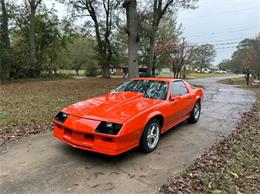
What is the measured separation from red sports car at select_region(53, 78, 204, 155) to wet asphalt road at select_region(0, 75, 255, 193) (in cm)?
28

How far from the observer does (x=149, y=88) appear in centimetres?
485

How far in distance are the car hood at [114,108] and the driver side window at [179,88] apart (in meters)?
0.77

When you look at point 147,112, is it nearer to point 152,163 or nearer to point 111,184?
point 152,163

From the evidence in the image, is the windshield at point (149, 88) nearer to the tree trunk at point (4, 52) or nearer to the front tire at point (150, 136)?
the front tire at point (150, 136)

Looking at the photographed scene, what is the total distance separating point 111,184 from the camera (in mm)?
2904

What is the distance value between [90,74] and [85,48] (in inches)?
229

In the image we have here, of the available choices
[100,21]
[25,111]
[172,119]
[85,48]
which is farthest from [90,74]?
[172,119]

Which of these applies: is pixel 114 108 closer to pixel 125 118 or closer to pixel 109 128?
pixel 125 118

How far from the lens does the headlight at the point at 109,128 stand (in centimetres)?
328

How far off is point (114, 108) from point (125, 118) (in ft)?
1.52

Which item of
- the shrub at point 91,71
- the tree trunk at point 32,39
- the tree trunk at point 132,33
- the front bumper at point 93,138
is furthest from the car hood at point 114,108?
the shrub at point 91,71

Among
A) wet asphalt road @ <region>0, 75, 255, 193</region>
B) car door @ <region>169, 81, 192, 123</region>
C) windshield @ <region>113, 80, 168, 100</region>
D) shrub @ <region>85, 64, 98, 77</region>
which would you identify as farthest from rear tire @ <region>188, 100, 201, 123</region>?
shrub @ <region>85, 64, 98, 77</region>

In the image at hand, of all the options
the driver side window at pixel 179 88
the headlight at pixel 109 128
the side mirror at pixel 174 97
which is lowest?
the headlight at pixel 109 128

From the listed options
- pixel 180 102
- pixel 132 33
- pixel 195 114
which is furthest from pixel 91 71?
pixel 180 102
